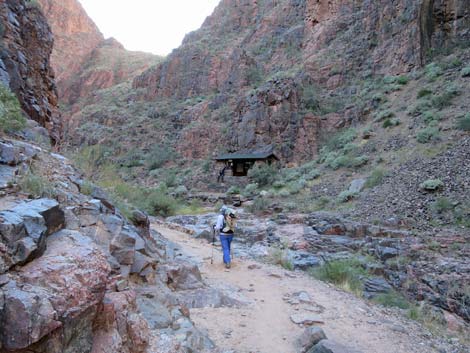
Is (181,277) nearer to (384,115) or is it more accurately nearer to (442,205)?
(442,205)

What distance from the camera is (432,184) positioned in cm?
1395

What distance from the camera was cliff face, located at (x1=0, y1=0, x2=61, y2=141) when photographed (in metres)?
11.0

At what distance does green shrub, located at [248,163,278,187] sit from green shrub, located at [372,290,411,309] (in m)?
16.3

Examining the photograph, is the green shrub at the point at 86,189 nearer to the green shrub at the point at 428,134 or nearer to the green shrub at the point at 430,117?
the green shrub at the point at 428,134

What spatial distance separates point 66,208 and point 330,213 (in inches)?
521

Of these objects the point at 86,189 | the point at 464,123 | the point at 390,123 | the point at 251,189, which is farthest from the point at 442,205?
the point at 251,189

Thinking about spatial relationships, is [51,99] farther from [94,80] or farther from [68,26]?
[68,26]

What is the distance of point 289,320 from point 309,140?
23369 mm

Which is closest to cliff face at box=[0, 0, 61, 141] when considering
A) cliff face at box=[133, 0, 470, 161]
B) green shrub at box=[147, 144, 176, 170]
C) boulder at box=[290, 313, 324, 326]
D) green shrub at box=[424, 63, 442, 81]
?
boulder at box=[290, 313, 324, 326]

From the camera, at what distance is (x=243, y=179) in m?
26.9

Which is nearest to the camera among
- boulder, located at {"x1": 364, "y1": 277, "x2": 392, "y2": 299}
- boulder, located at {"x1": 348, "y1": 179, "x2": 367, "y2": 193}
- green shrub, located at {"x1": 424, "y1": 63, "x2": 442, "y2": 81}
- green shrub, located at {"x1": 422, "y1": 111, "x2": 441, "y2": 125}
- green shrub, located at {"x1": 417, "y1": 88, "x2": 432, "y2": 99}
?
boulder, located at {"x1": 364, "y1": 277, "x2": 392, "y2": 299}

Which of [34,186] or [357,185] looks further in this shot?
[357,185]

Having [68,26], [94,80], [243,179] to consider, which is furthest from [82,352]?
[68,26]

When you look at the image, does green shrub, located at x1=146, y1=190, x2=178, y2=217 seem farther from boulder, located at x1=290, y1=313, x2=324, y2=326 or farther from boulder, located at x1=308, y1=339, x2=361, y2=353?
boulder, located at x1=308, y1=339, x2=361, y2=353
